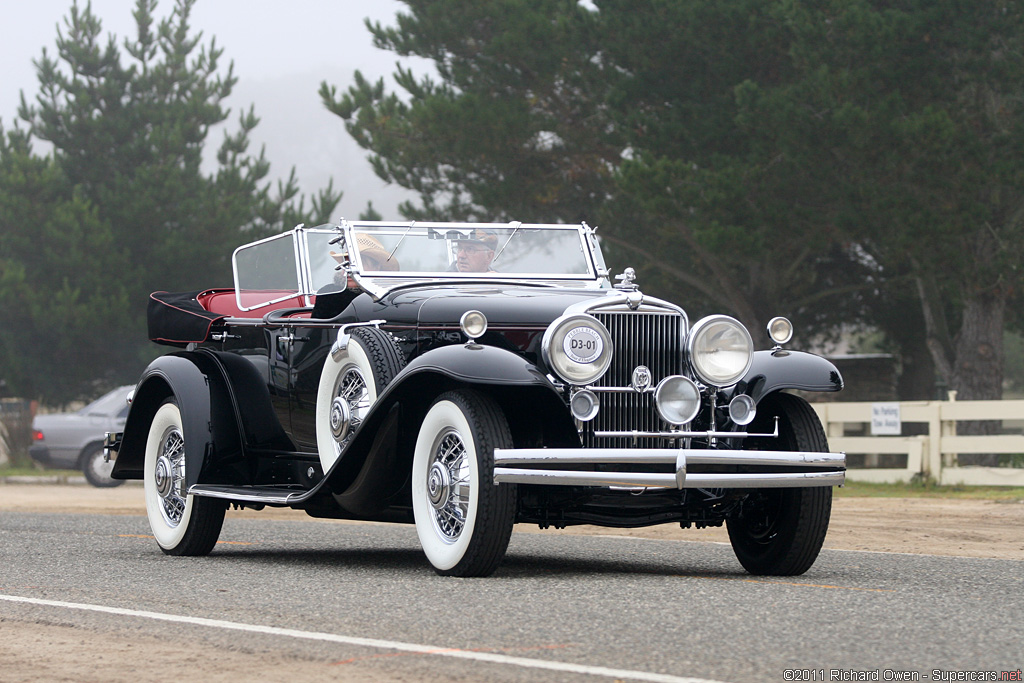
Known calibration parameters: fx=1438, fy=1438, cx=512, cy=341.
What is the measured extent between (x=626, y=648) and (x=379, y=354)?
10.4 feet

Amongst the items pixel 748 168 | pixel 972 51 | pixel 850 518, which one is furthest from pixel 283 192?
pixel 850 518

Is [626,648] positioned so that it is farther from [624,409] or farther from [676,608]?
[624,409]

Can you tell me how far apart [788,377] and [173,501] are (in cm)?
418

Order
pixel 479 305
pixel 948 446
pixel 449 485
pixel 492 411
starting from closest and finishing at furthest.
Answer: pixel 492 411, pixel 449 485, pixel 479 305, pixel 948 446

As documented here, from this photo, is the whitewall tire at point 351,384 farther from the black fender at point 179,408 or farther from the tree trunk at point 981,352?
the tree trunk at point 981,352

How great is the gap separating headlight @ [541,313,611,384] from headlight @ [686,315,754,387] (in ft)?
1.55

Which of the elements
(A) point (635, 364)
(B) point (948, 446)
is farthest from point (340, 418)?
(B) point (948, 446)

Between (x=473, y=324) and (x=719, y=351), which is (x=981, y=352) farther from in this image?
(x=473, y=324)

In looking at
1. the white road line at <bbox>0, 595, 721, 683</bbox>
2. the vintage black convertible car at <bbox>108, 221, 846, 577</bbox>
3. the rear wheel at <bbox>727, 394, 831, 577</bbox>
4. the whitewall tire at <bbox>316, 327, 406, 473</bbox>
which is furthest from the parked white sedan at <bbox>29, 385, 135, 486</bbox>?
the white road line at <bbox>0, 595, 721, 683</bbox>

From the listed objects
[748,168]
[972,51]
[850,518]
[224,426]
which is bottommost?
[850,518]

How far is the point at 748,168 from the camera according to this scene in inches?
961

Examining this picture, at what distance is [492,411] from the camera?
6.86 m

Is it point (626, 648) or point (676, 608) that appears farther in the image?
point (676, 608)

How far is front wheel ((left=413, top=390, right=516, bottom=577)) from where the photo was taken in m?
6.68
